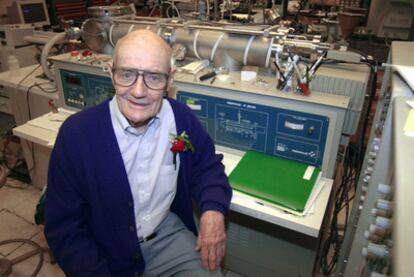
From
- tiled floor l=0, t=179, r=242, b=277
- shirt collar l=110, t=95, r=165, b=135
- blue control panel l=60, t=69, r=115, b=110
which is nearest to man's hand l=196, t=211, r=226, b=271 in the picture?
shirt collar l=110, t=95, r=165, b=135

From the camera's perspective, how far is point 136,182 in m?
1.23

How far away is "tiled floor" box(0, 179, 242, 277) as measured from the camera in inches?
77.0

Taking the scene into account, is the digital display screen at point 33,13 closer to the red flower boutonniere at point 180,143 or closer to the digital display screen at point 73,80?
the digital display screen at point 73,80

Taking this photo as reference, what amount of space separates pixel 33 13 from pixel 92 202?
3.21m

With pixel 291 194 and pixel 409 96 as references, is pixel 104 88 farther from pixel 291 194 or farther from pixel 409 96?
pixel 409 96

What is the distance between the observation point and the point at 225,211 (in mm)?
1270

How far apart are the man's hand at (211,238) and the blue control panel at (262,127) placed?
0.44 m

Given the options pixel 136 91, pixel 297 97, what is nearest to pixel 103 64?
pixel 136 91

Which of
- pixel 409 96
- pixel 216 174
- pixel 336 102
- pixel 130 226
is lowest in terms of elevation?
pixel 130 226

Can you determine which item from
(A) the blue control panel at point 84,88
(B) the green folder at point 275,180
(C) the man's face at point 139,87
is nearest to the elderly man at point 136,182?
(C) the man's face at point 139,87

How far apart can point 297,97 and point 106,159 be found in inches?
32.0

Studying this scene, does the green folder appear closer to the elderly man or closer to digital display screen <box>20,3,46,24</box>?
the elderly man

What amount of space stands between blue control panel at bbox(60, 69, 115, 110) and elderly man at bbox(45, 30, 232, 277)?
25.0 inches

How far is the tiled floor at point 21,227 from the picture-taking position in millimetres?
1956
